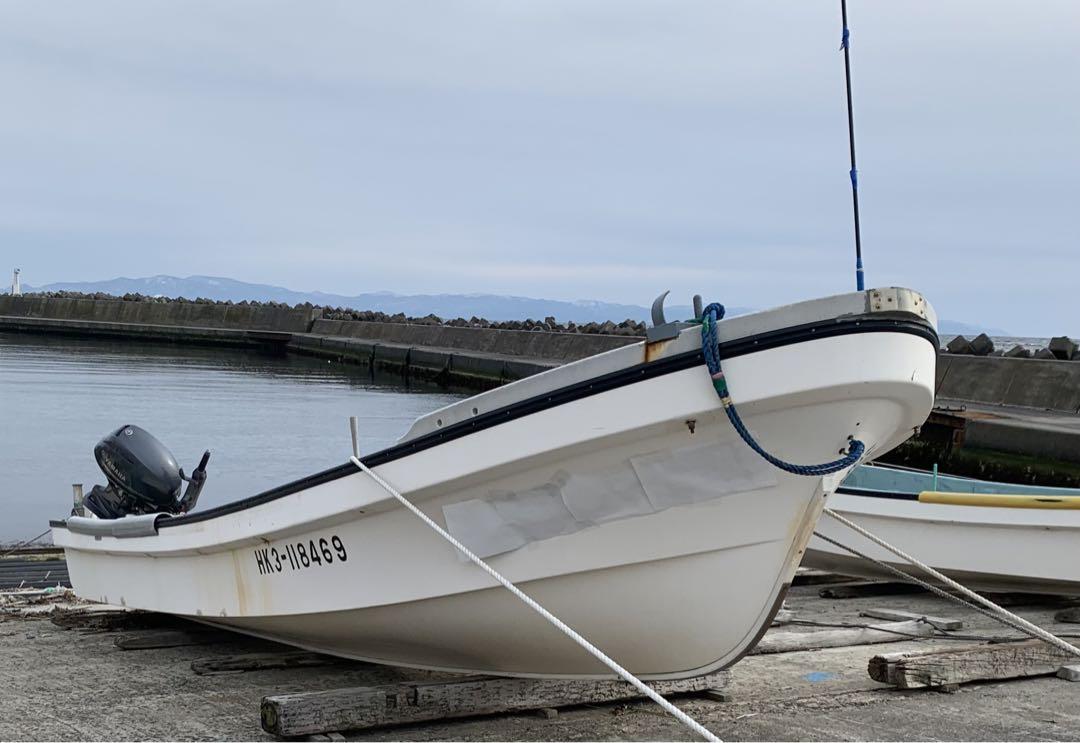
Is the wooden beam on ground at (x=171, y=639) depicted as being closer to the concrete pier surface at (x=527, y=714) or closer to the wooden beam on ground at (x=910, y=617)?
the concrete pier surface at (x=527, y=714)

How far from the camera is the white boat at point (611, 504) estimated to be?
4.24 metres

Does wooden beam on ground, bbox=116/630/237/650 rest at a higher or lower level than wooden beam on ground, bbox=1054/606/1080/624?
lower

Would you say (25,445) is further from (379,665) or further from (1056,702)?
(1056,702)

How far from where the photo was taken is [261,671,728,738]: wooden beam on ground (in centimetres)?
494

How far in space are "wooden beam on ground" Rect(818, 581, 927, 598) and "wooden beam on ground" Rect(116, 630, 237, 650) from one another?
417 cm

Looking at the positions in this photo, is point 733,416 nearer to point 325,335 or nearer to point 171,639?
point 171,639

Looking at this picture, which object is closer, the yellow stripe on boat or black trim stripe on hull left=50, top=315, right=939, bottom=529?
black trim stripe on hull left=50, top=315, right=939, bottom=529

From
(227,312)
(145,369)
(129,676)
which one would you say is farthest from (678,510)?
(227,312)

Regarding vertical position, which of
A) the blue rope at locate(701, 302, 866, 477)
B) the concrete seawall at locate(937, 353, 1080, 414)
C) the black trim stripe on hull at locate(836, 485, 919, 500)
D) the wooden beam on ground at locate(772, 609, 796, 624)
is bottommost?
the wooden beam on ground at locate(772, 609, 796, 624)

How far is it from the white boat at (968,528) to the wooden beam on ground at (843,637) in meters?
1.09

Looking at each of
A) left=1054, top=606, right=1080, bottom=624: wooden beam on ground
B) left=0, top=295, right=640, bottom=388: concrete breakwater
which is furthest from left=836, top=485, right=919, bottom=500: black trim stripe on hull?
left=0, top=295, right=640, bottom=388: concrete breakwater

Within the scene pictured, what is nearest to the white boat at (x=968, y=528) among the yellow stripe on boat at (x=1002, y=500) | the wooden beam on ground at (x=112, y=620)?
the yellow stripe on boat at (x=1002, y=500)

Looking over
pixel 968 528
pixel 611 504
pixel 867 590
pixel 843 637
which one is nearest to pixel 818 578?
pixel 867 590

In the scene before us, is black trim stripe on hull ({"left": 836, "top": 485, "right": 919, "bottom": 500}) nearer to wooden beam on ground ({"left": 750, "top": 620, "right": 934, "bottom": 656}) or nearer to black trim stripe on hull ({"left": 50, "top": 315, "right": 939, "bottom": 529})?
wooden beam on ground ({"left": 750, "top": 620, "right": 934, "bottom": 656})
